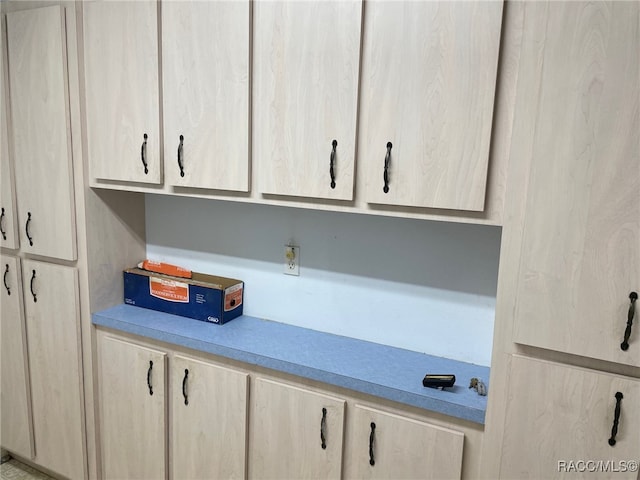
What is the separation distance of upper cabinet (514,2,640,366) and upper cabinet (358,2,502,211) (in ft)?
0.37

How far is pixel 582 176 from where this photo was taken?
1115 mm

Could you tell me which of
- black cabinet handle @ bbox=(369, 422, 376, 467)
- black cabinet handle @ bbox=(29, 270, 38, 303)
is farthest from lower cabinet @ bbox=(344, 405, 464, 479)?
black cabinet handle @ bbox=(29, 270, 38, 303)

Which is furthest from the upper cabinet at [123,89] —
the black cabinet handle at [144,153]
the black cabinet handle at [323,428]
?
the black cabinet handle at [323,428]

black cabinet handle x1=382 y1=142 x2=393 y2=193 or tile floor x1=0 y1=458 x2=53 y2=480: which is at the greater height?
black cabinet handle x1=382 y1=142 x2=393 y2=193

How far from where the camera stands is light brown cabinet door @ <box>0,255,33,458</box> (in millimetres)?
2143

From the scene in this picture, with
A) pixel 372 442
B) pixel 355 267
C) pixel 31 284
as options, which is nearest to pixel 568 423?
pixel 372 442

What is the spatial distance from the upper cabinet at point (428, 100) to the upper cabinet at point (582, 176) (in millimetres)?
114

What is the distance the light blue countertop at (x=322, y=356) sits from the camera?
55.9 inches

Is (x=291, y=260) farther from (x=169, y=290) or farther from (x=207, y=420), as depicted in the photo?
(x=207, y=420)

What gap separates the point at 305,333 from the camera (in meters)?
1.86

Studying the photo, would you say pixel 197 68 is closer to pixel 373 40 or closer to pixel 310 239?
pixel 373 40

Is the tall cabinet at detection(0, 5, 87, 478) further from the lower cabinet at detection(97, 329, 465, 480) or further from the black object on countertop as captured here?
the black object on countertop

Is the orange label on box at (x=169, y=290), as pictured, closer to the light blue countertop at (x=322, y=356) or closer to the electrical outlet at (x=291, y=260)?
the light blue countertop at (x=322, y=356)

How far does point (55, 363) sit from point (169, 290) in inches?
25.2
